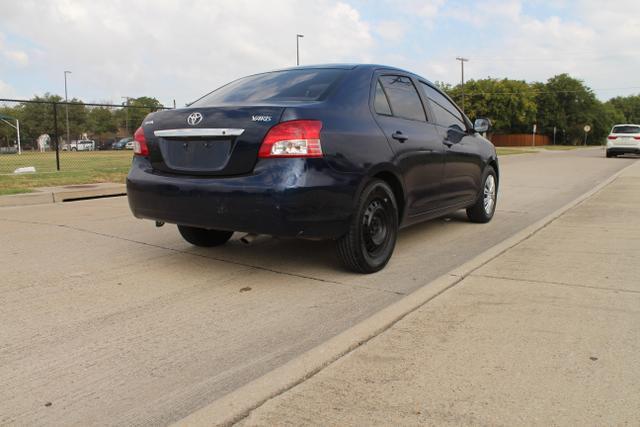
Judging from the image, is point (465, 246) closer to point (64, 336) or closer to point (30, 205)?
point (64, 336)

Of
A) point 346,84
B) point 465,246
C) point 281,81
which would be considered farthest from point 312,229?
point 465,246

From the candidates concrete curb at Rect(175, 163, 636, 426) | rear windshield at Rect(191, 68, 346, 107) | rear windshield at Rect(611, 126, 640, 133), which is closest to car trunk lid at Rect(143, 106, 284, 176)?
rear windshield at Rect(191, 68, 346, 107)

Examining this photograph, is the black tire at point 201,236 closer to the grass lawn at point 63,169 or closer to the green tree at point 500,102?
the grass lawn at point 63,169

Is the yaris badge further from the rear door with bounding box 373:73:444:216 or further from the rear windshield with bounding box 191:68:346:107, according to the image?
the rear door with bounding box 373:73:444:216

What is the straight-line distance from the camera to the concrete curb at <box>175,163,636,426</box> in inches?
89.2

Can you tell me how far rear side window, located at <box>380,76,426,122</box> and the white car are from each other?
2498 centimetres

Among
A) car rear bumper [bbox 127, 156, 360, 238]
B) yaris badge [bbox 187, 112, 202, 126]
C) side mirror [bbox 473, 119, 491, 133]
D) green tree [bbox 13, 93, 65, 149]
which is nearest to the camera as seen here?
car rear bumper [bbox 127, 156, 360, 238]

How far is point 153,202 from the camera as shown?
4246 millimetres

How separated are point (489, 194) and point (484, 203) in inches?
9.9

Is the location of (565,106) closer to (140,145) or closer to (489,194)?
(489,194)

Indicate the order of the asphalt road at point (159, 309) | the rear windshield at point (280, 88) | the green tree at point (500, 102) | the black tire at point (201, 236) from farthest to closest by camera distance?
the green tree at point (500, 102), the black tire at point (201, 236), the rear windshield at point (280, 88), the asphalt road at point (159, 309)

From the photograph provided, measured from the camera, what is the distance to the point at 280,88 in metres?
4.59

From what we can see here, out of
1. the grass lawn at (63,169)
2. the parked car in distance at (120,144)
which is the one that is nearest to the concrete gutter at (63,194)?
the grass lawn at (63,169)

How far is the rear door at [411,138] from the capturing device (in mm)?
4656
